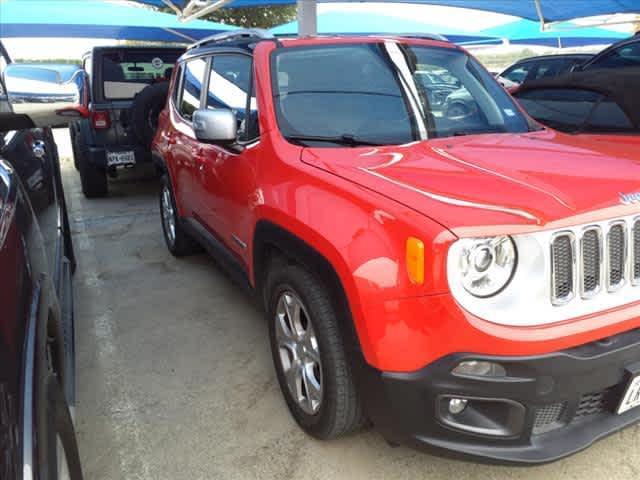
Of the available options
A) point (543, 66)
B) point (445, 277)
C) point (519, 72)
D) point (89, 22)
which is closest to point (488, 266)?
point (445, 277)

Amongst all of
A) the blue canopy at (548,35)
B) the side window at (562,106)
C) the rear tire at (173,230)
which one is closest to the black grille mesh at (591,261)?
the side window at (562,106)

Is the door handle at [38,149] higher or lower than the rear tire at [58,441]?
higher

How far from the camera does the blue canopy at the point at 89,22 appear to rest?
12.8 metres

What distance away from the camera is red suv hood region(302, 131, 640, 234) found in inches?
67.5

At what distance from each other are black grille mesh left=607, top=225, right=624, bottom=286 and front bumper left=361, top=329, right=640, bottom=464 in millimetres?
186

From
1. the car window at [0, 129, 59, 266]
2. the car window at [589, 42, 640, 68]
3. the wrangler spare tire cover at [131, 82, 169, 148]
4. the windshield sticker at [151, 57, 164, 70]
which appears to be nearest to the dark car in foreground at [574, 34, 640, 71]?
the car window at [589, 42, 640, 68]

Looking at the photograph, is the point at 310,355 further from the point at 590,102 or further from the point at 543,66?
the point at 543,66

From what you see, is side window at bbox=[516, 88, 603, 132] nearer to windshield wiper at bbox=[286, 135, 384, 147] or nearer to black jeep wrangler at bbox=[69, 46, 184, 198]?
windshield wiper at bbox=[286, 135, 384, 147]

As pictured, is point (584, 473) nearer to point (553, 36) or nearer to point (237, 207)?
point (237, 207)

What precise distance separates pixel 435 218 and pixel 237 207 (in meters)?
1.45

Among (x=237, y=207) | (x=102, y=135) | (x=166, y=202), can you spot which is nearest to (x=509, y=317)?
(x=237, y=207)

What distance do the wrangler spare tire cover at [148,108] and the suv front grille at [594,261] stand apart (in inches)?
197

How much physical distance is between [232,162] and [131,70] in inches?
186

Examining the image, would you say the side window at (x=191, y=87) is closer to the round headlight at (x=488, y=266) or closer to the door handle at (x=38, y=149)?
the door handle at (x=38, y=149)
